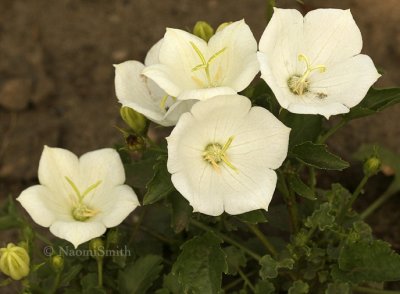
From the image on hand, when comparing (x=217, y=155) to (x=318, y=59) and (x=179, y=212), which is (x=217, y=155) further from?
(x=318, y=59)

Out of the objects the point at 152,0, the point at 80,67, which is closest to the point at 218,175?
the point at 80,67

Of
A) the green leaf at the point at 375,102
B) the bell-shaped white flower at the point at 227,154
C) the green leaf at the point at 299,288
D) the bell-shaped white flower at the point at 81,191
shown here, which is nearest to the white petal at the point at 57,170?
the bell-shaped white flower at the point at 81,191

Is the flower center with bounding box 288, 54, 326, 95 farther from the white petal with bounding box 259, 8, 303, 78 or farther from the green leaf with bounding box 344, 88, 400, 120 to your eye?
the green leaf with bounding box 344, 88, 400, 120

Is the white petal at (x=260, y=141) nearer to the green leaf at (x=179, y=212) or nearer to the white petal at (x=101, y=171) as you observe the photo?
the green leaf at (x=179, y=212)

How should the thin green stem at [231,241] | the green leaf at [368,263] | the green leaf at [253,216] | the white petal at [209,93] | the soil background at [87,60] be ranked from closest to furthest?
the white petal at [209,93], the green leaf at [253,216], the green leaf at [368,263], the thin green stem at [231,241], the soil background at [87,60]

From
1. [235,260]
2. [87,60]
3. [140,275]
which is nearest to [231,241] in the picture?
[235,260]
